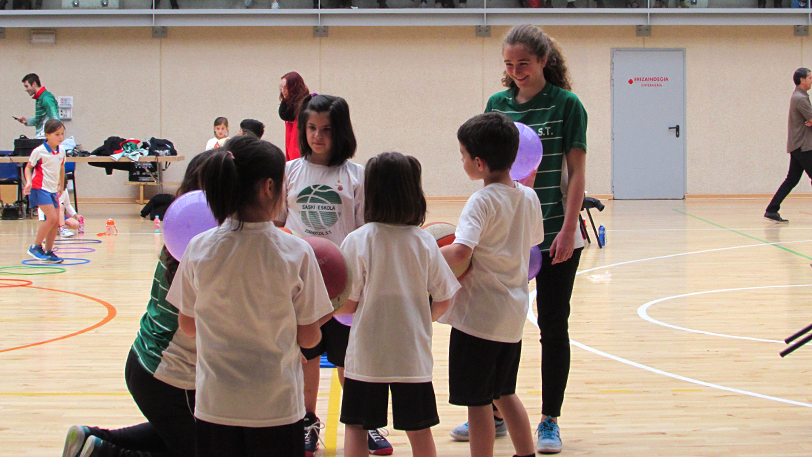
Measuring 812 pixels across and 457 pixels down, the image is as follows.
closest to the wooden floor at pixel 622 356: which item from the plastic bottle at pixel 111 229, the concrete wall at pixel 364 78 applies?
the plastic bottle at pixel 111 229

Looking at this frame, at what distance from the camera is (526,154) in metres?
2.42

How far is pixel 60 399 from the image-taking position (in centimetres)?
304

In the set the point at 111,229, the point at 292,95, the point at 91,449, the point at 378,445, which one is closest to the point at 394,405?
the point at 378,445

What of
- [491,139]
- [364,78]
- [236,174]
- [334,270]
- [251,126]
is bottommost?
[334,270]

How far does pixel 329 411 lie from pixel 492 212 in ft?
4.26

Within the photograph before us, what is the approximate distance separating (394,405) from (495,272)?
1.62 ft

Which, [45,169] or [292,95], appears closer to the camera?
[292,95]

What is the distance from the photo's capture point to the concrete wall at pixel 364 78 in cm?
1329

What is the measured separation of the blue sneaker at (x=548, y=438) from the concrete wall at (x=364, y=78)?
36.6ft

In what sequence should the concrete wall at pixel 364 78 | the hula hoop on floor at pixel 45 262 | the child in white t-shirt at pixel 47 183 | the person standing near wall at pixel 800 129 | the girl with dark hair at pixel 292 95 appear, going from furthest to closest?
the concrete wall at pixel 364 78
the person standing near wall at pixel 800 129
the child in white t-shirt at pixel 47 183
the hula hoop on floor at pixel 45 262
the girl with dark hair at pixel 292 95

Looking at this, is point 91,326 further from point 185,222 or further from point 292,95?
point 185,222

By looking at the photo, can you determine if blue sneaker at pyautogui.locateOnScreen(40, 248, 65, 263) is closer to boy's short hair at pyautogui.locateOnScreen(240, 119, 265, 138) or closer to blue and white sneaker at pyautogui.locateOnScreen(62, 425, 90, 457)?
boy's short hair at pyautogui.locateOnScreen(240, 119, 265, 138)

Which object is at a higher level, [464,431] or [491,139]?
[491,139]

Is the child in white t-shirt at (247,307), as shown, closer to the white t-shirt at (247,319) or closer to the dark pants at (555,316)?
the white t-shirt at (247,319)
